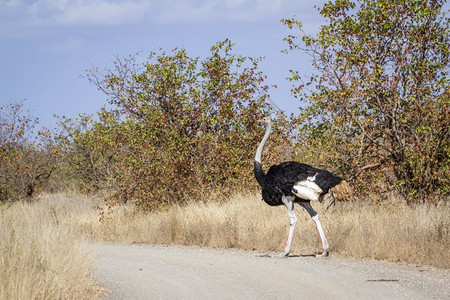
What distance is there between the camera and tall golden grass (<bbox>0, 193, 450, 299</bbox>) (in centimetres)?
816

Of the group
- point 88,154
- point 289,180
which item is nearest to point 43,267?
point 289,180

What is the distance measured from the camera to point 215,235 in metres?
14.5

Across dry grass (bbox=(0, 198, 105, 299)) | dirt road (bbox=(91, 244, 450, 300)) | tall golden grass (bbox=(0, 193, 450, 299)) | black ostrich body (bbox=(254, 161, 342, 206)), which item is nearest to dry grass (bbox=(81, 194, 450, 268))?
tall golden grass (bbox=(0, 193, 450, 299))

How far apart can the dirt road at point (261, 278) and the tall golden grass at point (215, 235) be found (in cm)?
52

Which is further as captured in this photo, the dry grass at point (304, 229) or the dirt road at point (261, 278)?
the dry grass at point (304, 229)

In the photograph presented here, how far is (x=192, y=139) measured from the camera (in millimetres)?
19750

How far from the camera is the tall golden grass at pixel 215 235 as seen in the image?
8.16 metres

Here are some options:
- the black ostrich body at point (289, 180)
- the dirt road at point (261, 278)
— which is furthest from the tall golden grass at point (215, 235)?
the black ostrich body at point (289, 180)

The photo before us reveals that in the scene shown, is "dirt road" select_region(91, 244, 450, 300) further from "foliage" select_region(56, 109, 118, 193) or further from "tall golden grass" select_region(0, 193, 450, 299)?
"foliage" select_region(56, 109, 118, 193)

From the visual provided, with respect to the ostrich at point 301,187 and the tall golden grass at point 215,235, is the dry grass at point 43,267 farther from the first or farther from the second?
the ostrich at point 301,187

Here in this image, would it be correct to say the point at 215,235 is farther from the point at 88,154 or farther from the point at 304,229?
the point at 88,154

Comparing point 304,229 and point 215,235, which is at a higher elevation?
point 304,229

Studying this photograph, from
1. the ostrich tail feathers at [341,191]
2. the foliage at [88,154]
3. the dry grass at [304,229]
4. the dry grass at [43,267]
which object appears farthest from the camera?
the foliage at [88,154]

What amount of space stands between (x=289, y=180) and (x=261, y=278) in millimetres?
2625
